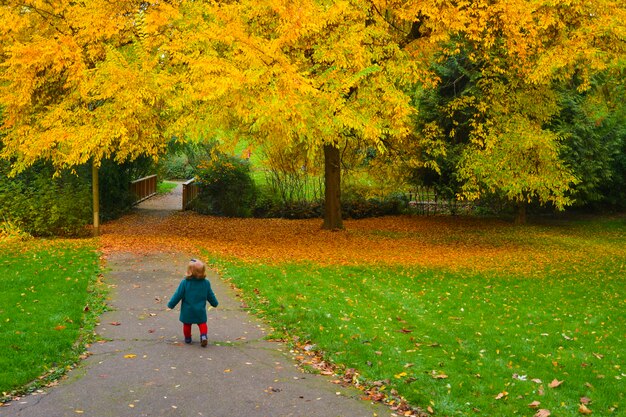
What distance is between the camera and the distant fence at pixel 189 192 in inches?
1181

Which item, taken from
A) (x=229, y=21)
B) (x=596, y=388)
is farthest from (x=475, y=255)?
(x=596, y=388)

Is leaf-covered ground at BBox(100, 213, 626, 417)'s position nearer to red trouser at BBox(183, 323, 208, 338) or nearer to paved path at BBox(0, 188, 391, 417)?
paved path at BBox(0, 188, 391, 417)

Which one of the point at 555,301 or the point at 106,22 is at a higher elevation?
the point at 106,22

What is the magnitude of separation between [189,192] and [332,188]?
11770mm

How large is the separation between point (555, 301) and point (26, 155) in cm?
1293

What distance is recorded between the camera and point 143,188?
109 ft

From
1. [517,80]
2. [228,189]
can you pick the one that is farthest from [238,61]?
[228,189]

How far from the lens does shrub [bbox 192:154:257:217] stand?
2792 centimetres

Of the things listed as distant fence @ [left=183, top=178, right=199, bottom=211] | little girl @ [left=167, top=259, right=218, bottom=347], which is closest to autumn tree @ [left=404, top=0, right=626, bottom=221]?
little girl @ [left=167, top=259, right=218, bottom=347]

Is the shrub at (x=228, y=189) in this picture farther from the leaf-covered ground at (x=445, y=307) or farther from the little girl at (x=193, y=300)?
the little girl at (x=193, y=300)

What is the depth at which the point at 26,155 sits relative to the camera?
53.4 feet

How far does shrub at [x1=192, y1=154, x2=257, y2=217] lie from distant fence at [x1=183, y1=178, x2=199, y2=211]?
4.46 feet

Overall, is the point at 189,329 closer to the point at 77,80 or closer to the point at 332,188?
the point at 77,80

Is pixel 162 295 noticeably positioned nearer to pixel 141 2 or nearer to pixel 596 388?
pixel 596 388
